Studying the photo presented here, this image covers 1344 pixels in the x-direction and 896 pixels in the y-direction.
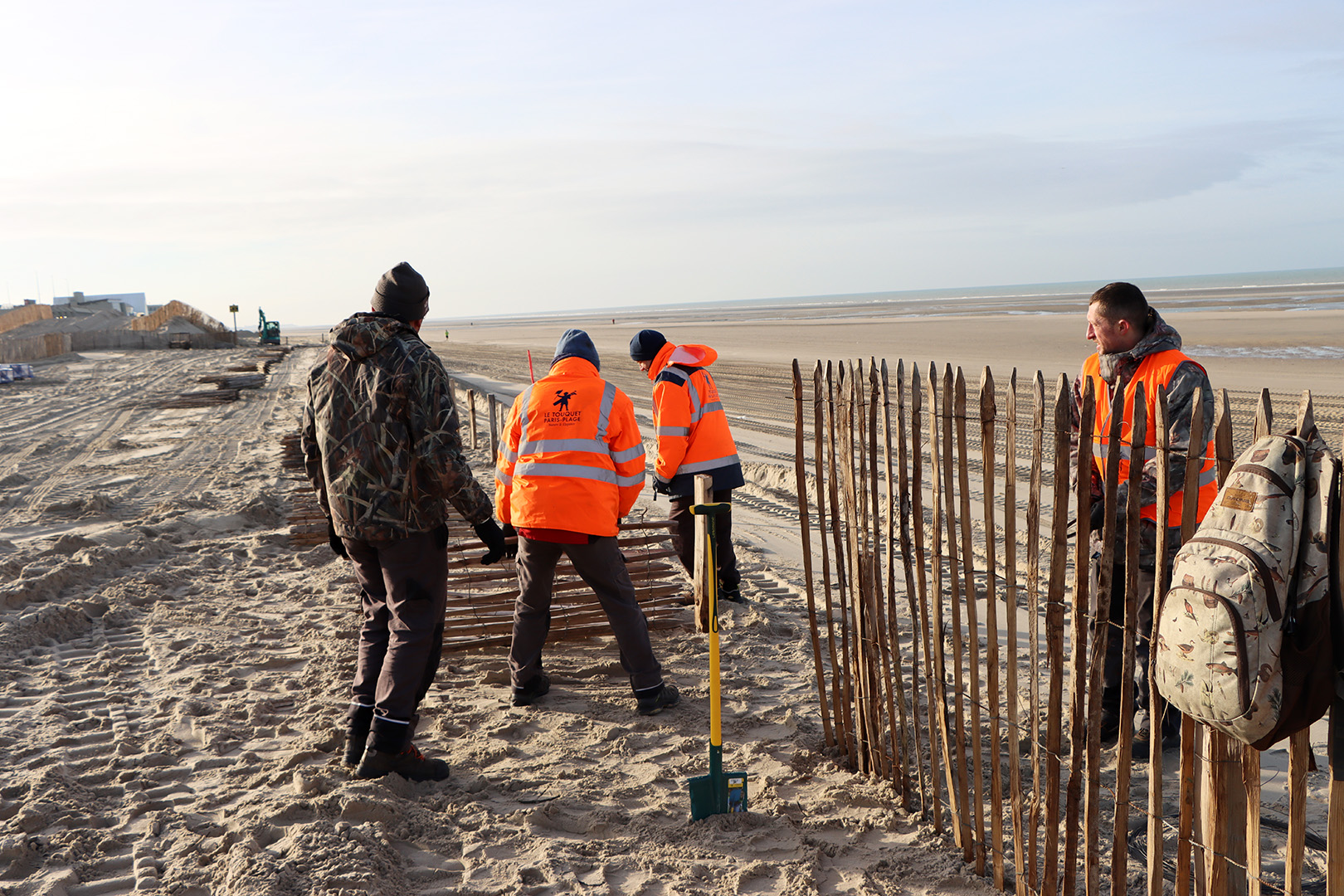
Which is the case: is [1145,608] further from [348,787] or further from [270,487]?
[270,487]

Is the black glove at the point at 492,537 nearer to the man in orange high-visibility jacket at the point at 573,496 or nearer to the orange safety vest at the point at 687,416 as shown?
the man in orange high-visibility jacket at the point at 573,496

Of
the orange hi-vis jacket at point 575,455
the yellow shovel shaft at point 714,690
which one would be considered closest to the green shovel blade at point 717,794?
the yellow shovel shaft at point 714,690

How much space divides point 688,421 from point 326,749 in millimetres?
2674

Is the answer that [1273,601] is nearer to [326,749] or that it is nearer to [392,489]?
[392,489]

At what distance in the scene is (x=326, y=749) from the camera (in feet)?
12.6

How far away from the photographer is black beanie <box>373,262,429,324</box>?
353 cm

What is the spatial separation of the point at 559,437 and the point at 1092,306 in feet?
7.50

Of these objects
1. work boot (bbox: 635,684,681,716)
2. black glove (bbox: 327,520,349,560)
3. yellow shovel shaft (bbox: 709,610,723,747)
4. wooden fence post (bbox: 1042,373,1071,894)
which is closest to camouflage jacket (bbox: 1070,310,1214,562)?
wooden fence post (bbox: 1042,373,1071,894)

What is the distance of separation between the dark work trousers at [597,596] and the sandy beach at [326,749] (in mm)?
249

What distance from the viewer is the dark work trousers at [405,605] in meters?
3.46

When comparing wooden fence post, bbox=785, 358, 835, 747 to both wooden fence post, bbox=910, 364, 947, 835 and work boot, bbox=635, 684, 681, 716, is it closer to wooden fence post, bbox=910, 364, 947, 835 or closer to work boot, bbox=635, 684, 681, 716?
wooden fence post, bbox=910, 364, 947, 835

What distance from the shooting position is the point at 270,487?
9.62 m

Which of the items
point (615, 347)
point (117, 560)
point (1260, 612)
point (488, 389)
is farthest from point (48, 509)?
point (615, 347)

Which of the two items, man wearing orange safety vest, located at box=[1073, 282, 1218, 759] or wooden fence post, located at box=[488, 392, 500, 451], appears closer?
man wearing orange safety vest, located at box=[1073, 282, 1218, 759]
